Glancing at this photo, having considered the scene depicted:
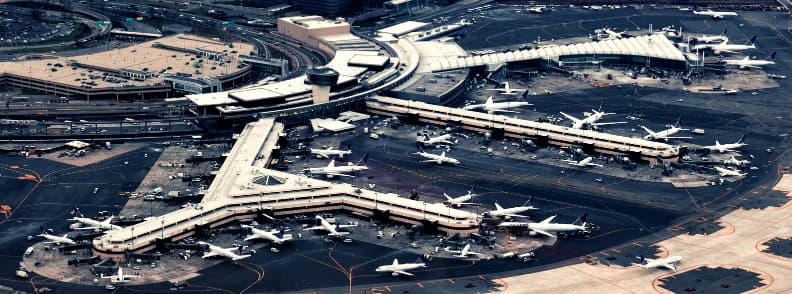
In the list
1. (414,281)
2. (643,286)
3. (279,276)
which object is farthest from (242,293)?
(643,286)

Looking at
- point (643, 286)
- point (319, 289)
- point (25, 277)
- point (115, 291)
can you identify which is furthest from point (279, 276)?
point (643, 286)

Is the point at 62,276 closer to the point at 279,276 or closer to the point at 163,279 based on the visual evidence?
the point at 163,279

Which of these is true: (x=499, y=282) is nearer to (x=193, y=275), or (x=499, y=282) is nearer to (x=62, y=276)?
(x=193, y=275)

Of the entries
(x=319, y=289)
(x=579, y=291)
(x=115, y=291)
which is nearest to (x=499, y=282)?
(x=579, y=291)

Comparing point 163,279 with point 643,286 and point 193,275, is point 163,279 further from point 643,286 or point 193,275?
point 643,286

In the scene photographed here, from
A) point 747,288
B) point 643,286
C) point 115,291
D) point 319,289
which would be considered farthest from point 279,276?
point 747,288

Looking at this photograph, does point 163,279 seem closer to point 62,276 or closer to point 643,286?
point 62,276
